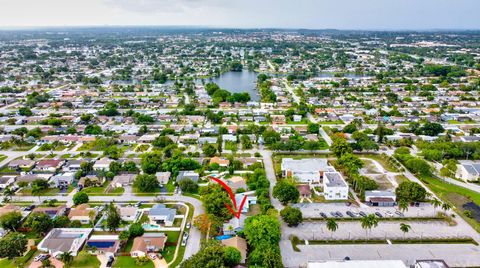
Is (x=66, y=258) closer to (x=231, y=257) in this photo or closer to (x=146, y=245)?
(x=146, y=245)

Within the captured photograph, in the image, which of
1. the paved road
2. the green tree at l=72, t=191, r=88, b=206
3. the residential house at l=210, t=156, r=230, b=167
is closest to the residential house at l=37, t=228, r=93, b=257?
the green tree at l=72, t=191, r=88, b=206

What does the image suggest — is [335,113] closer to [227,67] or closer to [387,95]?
[387,95]

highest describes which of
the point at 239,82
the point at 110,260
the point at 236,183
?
the point at 239,82

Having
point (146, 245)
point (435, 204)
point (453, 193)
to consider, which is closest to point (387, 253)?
point (435, 204)

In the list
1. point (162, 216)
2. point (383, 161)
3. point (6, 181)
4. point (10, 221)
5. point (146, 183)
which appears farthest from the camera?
point (383, 161)

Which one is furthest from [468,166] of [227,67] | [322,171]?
[227,67]
